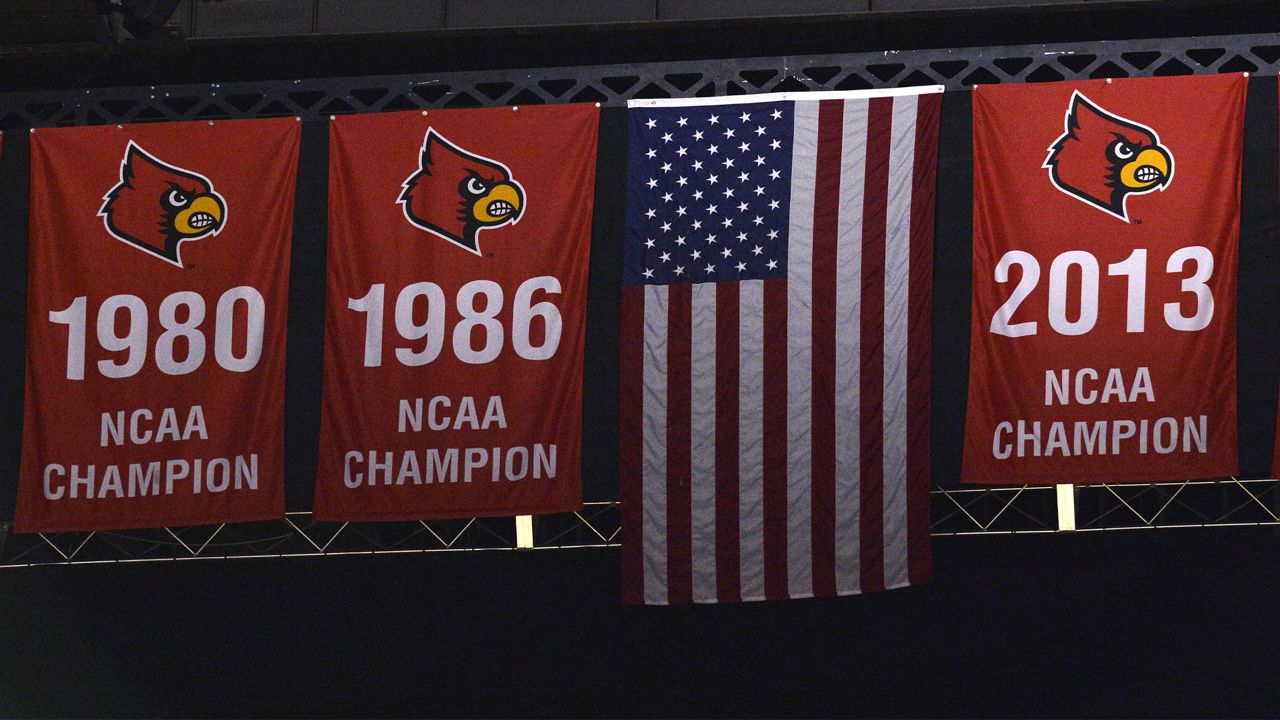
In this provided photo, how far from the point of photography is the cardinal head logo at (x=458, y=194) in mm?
13055

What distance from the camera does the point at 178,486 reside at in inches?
498

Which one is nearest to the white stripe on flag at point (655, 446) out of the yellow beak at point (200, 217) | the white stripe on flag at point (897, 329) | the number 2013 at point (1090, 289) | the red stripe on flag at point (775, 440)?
the red stripe on flag at point (775, 440)

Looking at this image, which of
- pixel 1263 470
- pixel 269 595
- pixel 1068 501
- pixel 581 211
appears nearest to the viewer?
pixel 1263 470

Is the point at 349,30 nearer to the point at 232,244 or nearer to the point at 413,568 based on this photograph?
the point at 232,244

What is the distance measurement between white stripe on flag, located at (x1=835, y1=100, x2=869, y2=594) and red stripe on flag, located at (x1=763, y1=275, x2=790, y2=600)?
45 cm

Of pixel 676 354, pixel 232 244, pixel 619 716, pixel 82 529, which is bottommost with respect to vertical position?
pixel 619 716

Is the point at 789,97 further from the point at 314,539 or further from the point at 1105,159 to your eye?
the point at 314,539

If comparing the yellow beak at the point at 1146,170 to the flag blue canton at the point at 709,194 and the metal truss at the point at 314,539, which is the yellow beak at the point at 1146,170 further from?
the metal truss at the point at 314,539

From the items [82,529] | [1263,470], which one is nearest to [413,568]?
[82,529]

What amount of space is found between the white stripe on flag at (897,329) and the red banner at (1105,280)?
0.58 metres

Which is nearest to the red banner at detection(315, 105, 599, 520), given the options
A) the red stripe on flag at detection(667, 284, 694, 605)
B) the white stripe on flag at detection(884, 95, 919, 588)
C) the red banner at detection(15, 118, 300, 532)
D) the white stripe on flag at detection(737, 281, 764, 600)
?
the red banner at detection(15, 118, 300, 532)

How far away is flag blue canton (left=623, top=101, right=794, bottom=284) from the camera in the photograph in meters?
12.8

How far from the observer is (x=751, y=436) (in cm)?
1245

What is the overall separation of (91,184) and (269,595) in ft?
14.8
